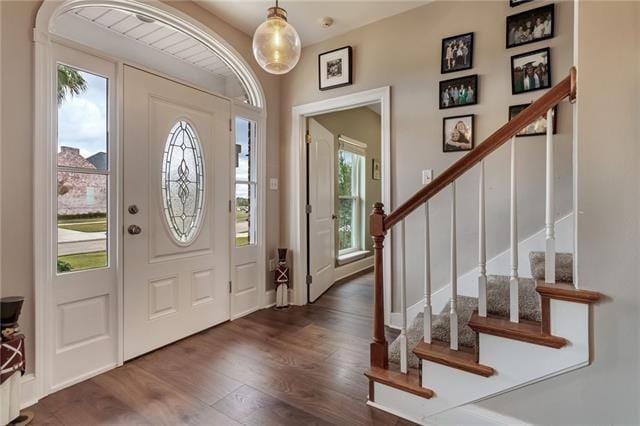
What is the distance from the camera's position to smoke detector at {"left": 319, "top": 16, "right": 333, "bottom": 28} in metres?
2.69

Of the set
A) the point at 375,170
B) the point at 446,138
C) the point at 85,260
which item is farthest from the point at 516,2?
the point at 375,170

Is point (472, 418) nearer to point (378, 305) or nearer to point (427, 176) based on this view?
point (378, 305)

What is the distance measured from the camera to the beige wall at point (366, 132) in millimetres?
4352

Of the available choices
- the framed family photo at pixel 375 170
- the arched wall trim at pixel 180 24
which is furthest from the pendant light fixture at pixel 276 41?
the framed family photo at pixel 375 170

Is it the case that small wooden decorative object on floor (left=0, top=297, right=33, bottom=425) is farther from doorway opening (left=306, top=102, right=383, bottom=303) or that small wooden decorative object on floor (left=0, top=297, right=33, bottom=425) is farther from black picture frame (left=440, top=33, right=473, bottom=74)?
black picture frame (left=440, top=33, right=473, bottom=74)

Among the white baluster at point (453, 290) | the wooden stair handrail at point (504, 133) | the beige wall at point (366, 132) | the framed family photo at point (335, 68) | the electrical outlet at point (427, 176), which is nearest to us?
the wooden stair handrail at point (504, 133)

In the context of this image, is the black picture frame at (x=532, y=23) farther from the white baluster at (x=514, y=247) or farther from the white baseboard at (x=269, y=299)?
the white baseboard at (x=269, y=299)

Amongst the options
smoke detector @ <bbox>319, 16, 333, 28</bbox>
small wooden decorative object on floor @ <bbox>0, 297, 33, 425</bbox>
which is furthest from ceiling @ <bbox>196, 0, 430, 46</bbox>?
small wooden decorative object on floor @ <bbox>0, 297, 33, 425</bbox>

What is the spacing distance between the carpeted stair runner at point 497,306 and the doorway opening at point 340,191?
5.64ft

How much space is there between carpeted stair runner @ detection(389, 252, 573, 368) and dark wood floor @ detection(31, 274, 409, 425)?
42 cm

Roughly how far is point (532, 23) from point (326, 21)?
1.58 m

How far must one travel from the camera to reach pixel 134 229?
2.15 m

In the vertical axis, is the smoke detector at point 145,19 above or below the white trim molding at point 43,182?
above

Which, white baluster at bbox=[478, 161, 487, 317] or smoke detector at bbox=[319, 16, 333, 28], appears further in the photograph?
smoke detector at bbox=[319, 16, 333, 28]
